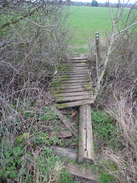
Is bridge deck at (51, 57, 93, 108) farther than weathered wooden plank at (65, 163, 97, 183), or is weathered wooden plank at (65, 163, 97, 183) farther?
bridge deck at (51, 57, 93, 108)

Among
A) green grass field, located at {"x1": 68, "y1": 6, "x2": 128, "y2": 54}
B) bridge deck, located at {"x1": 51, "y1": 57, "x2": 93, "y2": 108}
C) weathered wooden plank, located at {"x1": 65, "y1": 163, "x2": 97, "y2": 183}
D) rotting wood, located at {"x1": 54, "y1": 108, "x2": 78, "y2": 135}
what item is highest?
green grass field, located at {"x1": 68, "y1": 6, "x2": 128, "y2": 54}

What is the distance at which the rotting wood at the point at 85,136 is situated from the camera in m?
2.62

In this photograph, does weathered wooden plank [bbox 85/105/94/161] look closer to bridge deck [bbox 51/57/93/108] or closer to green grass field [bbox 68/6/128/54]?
bridge deck [bbox 51/57/93/108]

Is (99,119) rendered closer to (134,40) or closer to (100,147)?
(100,147)

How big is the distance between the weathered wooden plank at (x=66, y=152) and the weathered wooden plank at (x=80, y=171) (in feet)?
0.55

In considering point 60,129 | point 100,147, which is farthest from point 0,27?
point 100,147

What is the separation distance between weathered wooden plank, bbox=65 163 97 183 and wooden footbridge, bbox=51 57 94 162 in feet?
0.49

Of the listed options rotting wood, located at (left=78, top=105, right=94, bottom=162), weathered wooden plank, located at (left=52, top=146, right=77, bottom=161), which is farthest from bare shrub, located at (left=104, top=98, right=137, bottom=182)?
weathered wooden plank, located at (left=52, top=146, right=77, bottom=161)

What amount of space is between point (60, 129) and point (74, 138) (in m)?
0.39

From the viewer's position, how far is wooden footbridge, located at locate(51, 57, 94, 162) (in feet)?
9.38

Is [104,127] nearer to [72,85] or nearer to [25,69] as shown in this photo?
[72,85]

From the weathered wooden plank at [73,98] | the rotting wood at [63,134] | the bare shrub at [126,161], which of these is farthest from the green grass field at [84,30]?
the bare shrub at [126,161]

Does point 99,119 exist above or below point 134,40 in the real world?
below

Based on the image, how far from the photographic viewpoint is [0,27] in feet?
12.4
